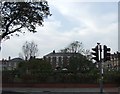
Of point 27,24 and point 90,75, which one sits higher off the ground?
point 27,24

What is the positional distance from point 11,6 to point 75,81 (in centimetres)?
1748

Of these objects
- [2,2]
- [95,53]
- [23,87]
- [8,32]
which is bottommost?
[23,87]

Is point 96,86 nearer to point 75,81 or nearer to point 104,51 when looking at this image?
point 75,81

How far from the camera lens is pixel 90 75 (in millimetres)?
44469

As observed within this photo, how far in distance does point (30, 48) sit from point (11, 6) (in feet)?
167

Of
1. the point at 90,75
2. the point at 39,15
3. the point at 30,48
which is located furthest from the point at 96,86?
the point at 30,48

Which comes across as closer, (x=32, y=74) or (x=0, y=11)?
(x=0, y=11)

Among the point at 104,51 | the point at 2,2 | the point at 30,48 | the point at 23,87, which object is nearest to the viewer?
the point at 104,51

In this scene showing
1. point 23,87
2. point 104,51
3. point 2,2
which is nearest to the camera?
point 104,51

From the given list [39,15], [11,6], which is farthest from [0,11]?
[39,15]

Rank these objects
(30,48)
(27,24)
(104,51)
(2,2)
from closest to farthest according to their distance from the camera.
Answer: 1. (104,51)
2. (2,2)
3. (27,24)
4. (30,48)

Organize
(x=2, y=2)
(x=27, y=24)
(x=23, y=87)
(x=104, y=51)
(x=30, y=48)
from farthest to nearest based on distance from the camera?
1. (x=30, y=48)
2. (x=23, y=87)
3. (x=27, y=24)
4. (x=2, y=2)
5. (x=104, y=51)

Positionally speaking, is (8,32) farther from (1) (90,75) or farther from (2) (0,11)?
(1) (90,75)

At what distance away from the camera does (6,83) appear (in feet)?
143
